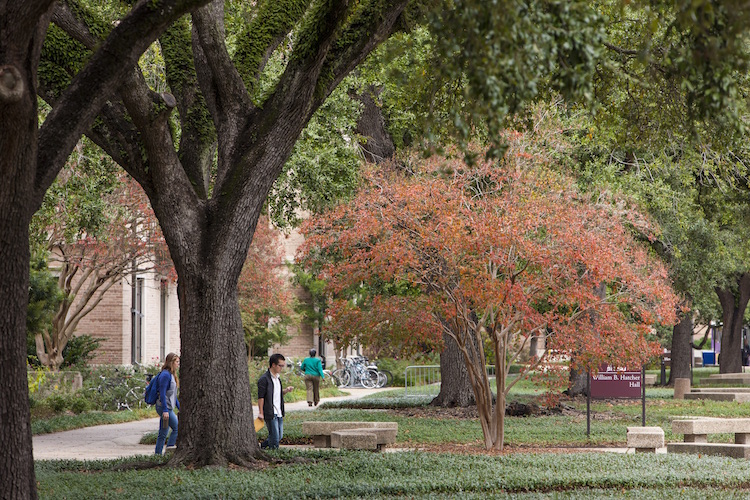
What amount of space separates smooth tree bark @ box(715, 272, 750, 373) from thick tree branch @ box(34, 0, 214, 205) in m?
34.1

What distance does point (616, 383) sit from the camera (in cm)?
1647

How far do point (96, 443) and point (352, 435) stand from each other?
553cm

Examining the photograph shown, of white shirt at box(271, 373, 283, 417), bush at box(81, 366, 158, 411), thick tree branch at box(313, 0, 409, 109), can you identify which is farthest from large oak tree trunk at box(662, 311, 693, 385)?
thick tree branch at box(313, 0, 409, 109)

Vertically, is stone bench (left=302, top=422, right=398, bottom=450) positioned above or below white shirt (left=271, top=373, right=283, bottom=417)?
below

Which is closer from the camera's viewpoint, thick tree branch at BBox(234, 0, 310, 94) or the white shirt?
thick tree branch at BBox(234, 0, 310, 94)

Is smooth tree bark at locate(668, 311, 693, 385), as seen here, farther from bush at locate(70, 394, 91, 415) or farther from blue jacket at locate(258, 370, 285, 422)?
blue jacket at locate(258, 370, 285, 422)

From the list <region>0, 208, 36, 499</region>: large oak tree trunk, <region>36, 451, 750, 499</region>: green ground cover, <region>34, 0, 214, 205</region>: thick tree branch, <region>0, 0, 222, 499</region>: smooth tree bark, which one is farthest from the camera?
<region>36, 451, 750, 499</region>: green ground cover

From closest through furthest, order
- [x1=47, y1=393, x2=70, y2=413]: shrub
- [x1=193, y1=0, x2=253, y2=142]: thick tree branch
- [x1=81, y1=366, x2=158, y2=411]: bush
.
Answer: [x1=193, y1=0, x2=253, y2=142]: thick tree branch
[x1=47, y1=393, x2=70, y2=413]: shrub
[x1=81, y1=366, x2=158, y2=411]: bush

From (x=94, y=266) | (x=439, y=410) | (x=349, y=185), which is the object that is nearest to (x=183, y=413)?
(x=349, y=185)

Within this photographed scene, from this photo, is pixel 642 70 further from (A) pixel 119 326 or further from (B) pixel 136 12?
(A) pixel 119 326

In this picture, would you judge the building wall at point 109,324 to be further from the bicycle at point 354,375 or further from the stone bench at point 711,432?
the stone bench at point 711,432

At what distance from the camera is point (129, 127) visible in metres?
11.7

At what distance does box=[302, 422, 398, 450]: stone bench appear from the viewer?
13.7 metres

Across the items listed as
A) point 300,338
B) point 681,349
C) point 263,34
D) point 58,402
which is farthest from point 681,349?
point 263,34
